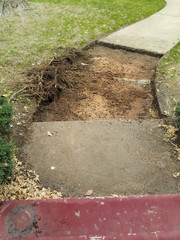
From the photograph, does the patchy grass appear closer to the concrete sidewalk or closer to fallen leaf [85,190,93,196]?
the concrete sidewalk

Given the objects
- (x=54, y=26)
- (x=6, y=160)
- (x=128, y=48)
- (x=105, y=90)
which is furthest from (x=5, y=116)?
(x=54, y=26)

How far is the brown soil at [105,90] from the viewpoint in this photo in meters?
4.50

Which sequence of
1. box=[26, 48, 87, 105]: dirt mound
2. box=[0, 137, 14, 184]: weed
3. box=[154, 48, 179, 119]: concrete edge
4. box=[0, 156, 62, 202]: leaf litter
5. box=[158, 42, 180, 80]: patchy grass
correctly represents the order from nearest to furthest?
box=[0, 137, 14, 184]: weed, box=[0, 156, 62, 202]: leaf litter, box=[154, 48, 179, 119]: concrete edge, box=[26, 48, 87, 105]: dirt mound, box=[158, 42, 180, 80]: patchy grass

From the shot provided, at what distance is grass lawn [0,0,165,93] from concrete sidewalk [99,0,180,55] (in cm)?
42

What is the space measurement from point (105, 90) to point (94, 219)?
10.1 feet

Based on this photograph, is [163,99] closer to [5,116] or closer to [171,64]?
[171,64]

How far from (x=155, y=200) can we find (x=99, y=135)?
1399mm

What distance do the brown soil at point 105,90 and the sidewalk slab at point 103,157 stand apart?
48 centimetres

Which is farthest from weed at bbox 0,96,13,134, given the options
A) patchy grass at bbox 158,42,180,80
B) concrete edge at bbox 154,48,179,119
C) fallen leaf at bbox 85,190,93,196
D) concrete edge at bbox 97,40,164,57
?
concrete edge at bbox 97,40,164,57

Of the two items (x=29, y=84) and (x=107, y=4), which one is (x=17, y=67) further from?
(x=107, y=4)

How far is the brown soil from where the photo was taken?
14.8ft

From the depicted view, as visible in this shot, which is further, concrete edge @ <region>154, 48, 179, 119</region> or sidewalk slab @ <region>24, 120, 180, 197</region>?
concrete edge @ <region>154, 48, 179, 119</region>

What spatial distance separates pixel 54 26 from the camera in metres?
7.96

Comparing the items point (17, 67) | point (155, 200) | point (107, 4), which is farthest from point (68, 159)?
point (107, 4)
